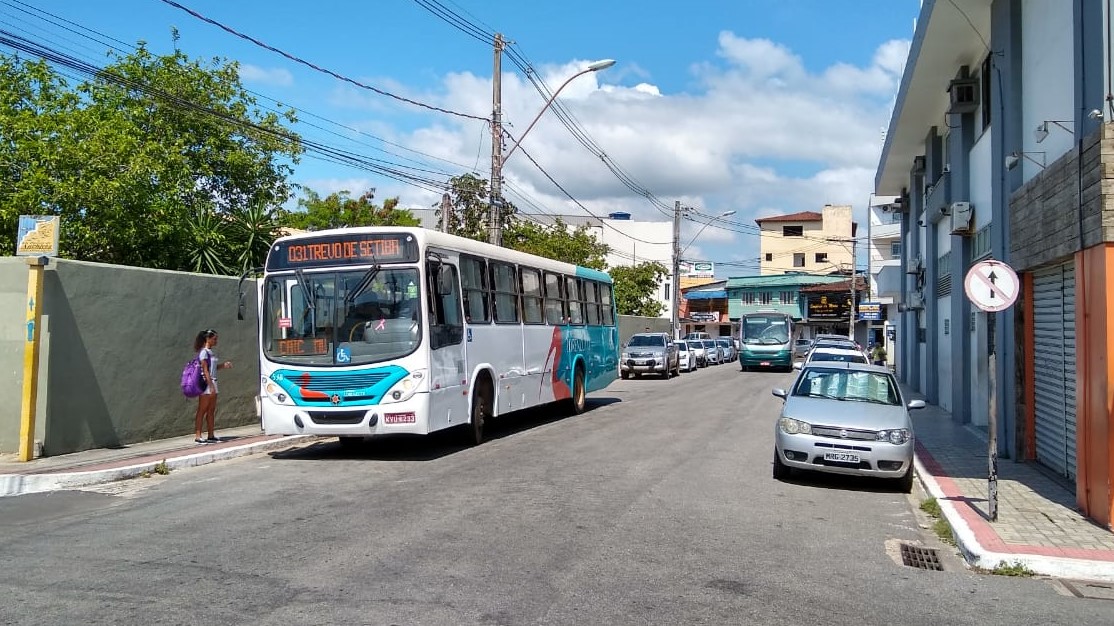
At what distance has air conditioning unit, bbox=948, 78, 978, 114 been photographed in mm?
16781

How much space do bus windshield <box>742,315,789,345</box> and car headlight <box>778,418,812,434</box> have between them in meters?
30.9

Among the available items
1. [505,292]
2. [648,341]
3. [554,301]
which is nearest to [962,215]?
[554,301]

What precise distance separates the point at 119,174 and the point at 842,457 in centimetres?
1556

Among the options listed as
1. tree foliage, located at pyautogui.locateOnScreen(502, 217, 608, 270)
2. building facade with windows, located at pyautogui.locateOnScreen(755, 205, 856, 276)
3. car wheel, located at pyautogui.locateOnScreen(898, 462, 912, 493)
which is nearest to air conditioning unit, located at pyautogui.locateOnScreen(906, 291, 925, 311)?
car wheel, located at pyautogui.locateOnScreen(898, 462, 912, 493)

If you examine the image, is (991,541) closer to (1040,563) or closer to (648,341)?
(1040,563)

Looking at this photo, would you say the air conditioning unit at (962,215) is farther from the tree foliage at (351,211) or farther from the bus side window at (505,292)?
the tree foliage at (351,211)

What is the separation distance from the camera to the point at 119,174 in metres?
18.6

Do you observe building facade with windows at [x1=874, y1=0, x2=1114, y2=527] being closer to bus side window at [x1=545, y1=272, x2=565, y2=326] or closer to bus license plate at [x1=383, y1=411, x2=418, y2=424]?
bus license plate at [x1=383, y1=411, x2=418, y2=424]

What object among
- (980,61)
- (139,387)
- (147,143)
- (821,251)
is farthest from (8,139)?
(821,251)

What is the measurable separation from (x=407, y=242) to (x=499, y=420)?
22.8 ft

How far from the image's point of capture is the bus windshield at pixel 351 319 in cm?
1170

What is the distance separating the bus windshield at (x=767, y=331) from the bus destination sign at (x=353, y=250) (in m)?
31.1

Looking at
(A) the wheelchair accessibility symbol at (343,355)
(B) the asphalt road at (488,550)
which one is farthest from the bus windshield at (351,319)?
(B) the asphalt road at (488,550)

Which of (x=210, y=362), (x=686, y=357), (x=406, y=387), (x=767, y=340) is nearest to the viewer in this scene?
(x=406, y=387)
